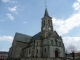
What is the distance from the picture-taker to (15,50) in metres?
50.5

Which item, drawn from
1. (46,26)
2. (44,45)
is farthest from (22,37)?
(44,45)

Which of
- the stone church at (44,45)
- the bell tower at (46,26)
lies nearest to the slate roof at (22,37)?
the stone church at (44,45)

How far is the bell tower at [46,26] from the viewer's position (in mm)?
47106

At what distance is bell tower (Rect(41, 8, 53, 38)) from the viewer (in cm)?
4711

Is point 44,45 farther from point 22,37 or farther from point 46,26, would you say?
point 22,37

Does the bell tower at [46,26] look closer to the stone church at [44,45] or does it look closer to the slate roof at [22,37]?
the stone church at [44,45]

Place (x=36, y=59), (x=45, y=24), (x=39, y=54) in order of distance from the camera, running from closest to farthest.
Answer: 1. (x=36, y=59)
2. (x=39, y=54)
3. (x=45, y=24)

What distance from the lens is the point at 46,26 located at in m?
47.8

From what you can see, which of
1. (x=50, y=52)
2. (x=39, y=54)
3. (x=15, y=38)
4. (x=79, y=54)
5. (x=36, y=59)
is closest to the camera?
(x=36, y=59)

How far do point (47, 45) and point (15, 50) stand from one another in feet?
53.2

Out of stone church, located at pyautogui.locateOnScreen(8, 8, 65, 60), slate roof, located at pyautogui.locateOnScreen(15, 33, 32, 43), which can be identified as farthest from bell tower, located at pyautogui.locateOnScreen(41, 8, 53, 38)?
slate roof, located at pyautogui.locateOnScreen(15, 33, 32, 43)

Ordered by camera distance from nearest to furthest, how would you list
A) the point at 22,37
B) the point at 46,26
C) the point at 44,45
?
the point at 44,45, the point at 46,26, the point at 22,37

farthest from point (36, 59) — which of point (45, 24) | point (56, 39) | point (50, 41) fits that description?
point (45, 24)

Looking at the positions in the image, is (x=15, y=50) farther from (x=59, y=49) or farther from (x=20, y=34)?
(x=59, y=49)
